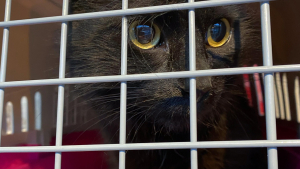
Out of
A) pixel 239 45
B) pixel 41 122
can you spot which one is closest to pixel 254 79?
pixel 239 45

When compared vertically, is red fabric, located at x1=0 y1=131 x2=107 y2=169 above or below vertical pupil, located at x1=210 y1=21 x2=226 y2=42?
below

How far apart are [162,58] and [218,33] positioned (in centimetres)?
23

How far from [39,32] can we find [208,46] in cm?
78

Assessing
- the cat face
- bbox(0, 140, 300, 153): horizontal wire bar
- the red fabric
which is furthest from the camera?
the red fabric

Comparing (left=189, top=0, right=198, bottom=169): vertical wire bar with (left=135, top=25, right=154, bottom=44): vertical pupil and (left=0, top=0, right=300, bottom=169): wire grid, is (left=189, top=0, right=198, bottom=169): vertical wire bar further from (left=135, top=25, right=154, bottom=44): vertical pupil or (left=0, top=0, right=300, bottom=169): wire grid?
(left=135, top=25, right=154, bottom=44): vertical pupil

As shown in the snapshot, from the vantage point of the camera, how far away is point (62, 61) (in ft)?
1.47

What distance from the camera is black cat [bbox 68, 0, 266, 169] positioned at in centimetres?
66

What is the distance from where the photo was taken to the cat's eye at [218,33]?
77cm

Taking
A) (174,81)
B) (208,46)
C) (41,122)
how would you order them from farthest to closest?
(41,122) < (208,46) < (174,81)

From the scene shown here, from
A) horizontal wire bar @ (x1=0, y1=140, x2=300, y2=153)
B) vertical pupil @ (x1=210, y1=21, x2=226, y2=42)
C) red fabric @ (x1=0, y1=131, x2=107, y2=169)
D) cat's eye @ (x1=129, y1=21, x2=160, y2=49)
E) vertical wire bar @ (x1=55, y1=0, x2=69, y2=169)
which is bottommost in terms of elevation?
red fabric @ (x1=0, y1=131, x2=107, y2=169)

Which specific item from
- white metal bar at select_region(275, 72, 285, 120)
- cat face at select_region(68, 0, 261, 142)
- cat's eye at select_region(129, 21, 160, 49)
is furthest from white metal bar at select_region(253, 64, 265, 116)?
cat's eye at select_region(129, 21, 160, 49)

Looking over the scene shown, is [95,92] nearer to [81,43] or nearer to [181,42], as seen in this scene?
[81,43]

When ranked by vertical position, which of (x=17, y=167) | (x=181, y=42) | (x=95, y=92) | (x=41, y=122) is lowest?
(x=17, y=167)

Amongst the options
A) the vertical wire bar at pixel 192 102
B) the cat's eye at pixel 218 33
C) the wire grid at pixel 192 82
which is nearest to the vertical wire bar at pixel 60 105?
the wire grid at pixel 192 82
